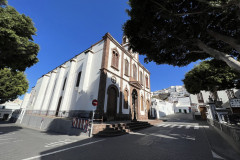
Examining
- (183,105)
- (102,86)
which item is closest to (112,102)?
(102,86)

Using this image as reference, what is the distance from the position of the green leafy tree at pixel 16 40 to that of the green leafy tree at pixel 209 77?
20467 mm

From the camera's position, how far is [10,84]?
1819cm

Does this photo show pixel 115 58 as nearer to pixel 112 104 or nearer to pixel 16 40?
pixel 112 104

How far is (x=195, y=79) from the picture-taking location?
53.2 ft

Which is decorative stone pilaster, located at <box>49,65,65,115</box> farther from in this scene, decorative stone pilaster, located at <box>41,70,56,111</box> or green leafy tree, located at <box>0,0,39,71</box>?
→ green leafy tree, located at <box>0,0,39,71</box>

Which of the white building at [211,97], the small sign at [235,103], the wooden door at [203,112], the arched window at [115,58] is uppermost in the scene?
the arched window at [115,58]

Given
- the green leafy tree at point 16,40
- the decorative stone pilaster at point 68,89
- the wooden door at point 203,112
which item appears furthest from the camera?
the wooden door at point 203,112

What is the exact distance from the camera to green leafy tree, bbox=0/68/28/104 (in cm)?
1744

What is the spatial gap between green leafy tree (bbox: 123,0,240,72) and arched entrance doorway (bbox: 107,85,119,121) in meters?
7.10

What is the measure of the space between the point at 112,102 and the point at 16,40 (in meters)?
10.4

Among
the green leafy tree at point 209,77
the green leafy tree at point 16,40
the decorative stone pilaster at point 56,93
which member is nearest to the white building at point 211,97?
the green leafy tree at point 209,77

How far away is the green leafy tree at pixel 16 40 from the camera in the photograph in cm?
583

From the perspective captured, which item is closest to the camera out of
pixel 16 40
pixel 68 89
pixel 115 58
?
pixel 16 40

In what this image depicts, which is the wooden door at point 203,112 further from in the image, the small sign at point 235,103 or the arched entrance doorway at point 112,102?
the arched entrance doorway at point 112,102
